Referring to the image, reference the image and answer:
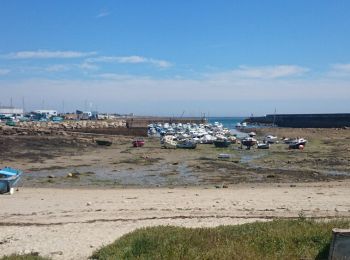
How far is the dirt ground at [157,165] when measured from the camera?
98.6 ft

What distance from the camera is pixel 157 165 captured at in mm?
38969

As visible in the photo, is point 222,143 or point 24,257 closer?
point 24,257

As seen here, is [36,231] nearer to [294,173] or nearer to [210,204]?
[210,204]

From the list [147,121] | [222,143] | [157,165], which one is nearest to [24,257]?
[157,165]

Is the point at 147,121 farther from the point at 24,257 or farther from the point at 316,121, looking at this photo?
the point at 24,257

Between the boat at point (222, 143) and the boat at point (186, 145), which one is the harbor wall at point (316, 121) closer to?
the boat at point (222, 143)

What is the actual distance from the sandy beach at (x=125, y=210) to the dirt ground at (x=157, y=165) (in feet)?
13.8

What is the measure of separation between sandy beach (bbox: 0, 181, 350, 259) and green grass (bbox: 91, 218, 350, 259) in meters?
1.60

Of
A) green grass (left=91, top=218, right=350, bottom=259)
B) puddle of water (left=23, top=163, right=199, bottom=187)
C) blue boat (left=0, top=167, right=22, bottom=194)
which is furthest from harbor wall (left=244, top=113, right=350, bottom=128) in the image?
green grass (left=91, top=218, right=350, bottom=259)

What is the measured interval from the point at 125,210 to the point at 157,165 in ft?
66.7

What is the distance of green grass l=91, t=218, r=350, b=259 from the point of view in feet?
32.8

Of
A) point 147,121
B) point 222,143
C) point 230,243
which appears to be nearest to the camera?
point 230,243

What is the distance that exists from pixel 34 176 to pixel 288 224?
888 inches

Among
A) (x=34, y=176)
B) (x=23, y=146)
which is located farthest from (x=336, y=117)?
(x=34, y=176)
